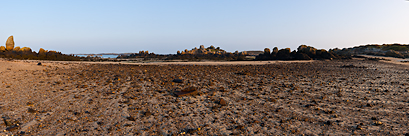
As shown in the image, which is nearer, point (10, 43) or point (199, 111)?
point (199, 111)

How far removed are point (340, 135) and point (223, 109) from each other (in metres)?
3.02

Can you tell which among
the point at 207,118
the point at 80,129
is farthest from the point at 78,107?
the point at 207,118

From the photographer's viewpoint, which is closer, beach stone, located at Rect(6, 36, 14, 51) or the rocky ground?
the rocky ground

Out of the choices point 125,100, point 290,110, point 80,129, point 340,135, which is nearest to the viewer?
point 340,135

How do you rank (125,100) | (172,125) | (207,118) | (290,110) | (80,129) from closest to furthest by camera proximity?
1. (80,129)
2. (172,125)
3. (207,118)
4. (290,110)
5. (125,100)

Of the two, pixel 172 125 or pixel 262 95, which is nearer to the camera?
pixel 172 125

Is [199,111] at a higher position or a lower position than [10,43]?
lower

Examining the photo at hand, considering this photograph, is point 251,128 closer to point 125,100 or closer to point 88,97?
point 125,100

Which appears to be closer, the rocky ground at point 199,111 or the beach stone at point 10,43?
the rocky ground at point 199,111

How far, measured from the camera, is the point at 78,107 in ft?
→ 21.1

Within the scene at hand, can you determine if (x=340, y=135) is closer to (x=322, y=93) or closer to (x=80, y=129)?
(x=322, y=93)

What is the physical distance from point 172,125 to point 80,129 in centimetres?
202

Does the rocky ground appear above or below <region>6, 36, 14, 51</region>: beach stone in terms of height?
below

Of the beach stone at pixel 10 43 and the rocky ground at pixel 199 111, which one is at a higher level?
the beach stone at pixel 10 43
